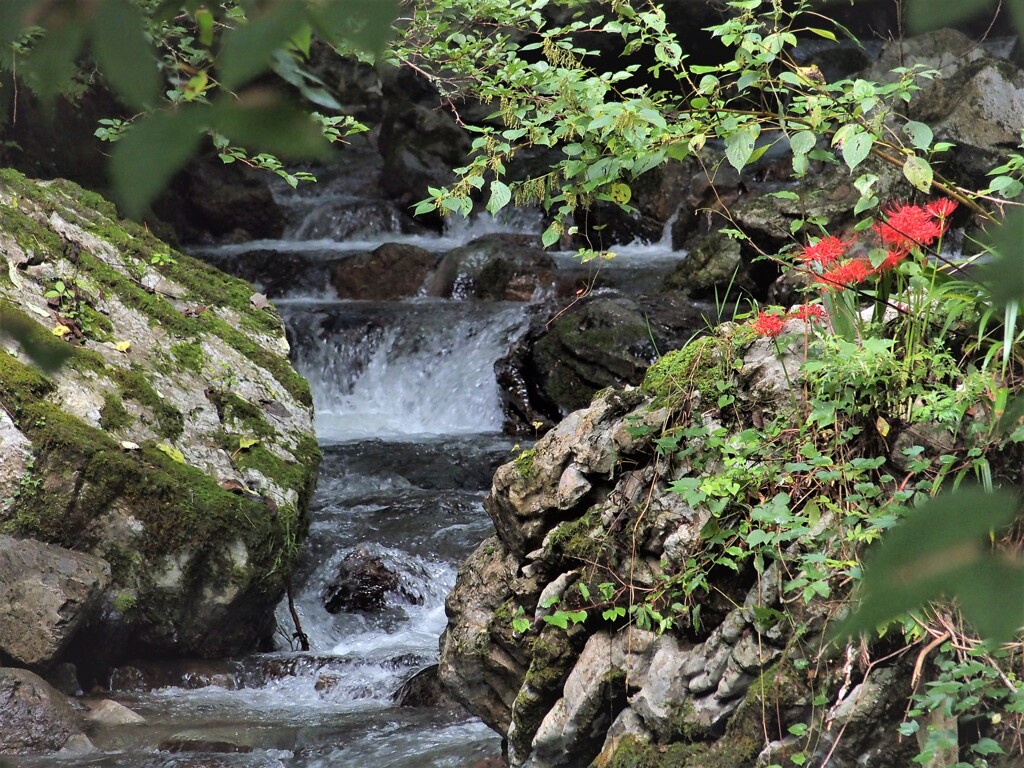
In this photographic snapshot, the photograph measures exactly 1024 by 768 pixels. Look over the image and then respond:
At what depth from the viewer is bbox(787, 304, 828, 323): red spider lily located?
3.17 metres

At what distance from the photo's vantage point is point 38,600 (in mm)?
4426

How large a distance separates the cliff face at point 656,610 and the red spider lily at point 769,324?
0.43 feet

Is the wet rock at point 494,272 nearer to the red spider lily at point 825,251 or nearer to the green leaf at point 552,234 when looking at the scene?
the green leaf at point 552,234

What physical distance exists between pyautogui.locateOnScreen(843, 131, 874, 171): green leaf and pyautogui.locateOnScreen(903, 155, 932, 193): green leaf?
182mm

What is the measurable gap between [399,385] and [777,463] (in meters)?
7.59

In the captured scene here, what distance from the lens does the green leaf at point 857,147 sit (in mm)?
2496

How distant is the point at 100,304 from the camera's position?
5.77 meters

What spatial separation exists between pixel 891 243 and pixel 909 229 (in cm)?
18

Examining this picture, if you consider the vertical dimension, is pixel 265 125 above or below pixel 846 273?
above

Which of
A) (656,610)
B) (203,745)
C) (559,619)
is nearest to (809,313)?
(656,610)

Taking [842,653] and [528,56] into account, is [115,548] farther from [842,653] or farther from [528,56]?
[528,56]

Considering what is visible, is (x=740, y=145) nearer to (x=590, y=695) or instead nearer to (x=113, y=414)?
(x=590, y=695)

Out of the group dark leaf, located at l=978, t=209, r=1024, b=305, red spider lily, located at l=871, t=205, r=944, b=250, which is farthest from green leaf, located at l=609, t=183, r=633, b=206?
dark leaf, located at l=978, t=209, r=1024, b=305

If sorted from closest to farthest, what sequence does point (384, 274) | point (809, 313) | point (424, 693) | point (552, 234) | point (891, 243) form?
point (891, 243) → point (809, 313) → point (552, 234) → point (424, 693) → point (384, 274)
